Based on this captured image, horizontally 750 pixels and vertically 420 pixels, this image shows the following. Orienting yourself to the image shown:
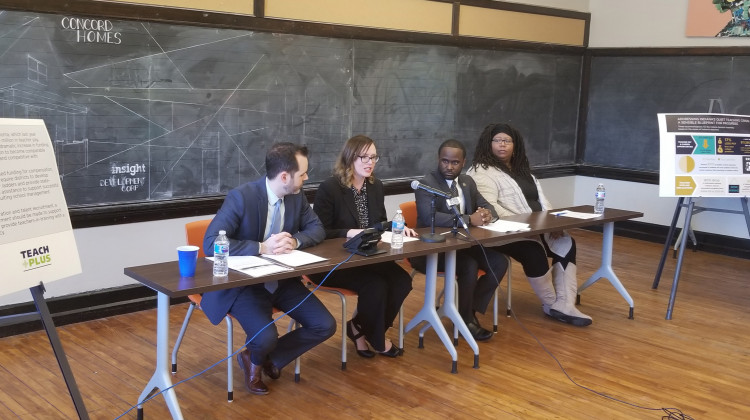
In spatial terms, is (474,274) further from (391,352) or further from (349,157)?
(349,157)

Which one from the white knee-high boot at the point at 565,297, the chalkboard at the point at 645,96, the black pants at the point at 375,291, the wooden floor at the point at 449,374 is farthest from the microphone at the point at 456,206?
the chalkboard at the point at 645,96

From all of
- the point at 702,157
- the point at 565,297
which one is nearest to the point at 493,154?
the point at 565,297

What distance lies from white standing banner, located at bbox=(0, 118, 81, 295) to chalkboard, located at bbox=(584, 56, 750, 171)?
20.0ft

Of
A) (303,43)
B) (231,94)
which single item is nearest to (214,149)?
(231,94)

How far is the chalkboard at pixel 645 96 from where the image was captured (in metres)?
6.97

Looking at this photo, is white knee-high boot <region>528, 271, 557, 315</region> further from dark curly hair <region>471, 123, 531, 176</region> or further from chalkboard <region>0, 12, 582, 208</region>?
chalkboard <region>0, 12, 582, 208</region>

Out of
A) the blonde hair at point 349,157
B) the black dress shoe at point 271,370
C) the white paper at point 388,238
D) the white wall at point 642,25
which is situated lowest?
the black dress shoe at point 271,370

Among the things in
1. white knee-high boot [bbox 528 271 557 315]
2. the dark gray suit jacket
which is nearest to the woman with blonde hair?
the dark gray suit jacket

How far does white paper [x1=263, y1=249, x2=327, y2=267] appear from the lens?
11.1 ft

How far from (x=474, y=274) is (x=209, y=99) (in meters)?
2.08

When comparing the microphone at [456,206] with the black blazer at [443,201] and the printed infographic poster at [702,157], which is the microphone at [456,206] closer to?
the black blazer at [443,201]

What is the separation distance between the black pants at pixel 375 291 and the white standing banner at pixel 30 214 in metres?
1.54

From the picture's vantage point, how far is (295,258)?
348cm

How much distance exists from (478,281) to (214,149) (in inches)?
76.9
